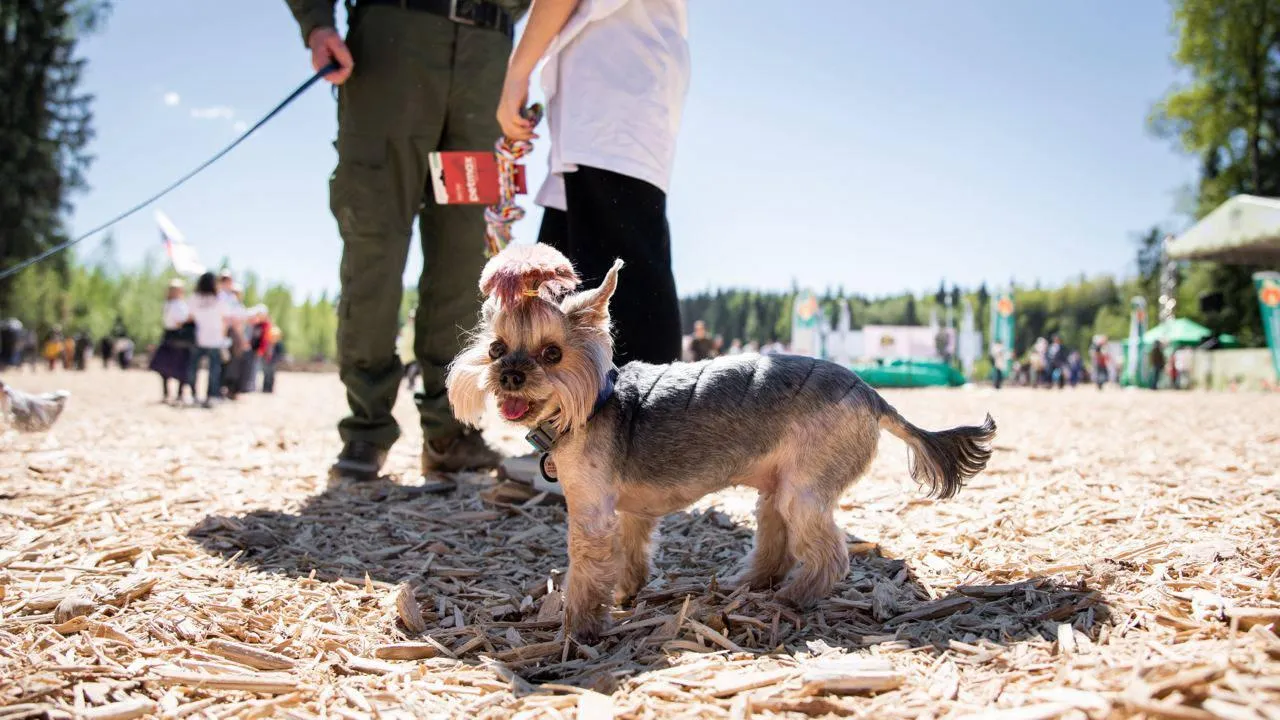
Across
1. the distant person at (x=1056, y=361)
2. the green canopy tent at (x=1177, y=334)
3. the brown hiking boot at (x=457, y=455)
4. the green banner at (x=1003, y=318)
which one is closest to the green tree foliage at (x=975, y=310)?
the green banner at (x=1003, y=318)

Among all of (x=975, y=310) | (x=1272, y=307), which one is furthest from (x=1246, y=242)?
→ (x=975, y=310)

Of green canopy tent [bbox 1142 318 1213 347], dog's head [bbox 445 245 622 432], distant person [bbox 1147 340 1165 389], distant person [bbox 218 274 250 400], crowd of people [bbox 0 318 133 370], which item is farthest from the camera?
green canopy tent [bbox 1142 318 1213 347]

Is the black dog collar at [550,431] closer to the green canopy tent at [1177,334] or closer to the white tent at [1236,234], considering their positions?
the white tent at [1236,234]

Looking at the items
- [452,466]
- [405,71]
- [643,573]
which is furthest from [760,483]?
[405,71]

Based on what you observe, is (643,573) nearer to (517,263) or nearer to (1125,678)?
(517,263)

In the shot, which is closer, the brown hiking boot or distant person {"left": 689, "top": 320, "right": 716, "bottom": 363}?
the brown hiking boot

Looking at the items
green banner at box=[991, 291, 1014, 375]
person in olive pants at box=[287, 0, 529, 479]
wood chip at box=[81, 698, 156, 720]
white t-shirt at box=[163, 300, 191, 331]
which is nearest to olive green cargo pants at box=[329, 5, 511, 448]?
person in olive pants at box=[287, 0, 529, 479]

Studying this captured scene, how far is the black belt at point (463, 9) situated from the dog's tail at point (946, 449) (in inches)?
128

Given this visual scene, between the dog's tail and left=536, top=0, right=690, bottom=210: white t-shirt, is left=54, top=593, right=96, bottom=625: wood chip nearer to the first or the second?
left=536, top=0, right=690, bottom=210: white t-shirt

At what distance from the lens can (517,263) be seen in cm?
227

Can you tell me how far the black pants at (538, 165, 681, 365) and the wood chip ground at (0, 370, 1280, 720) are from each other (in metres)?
0.97

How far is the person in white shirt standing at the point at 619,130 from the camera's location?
10.4ft

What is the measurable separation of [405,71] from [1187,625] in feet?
13.8

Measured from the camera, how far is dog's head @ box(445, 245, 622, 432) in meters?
2.27
